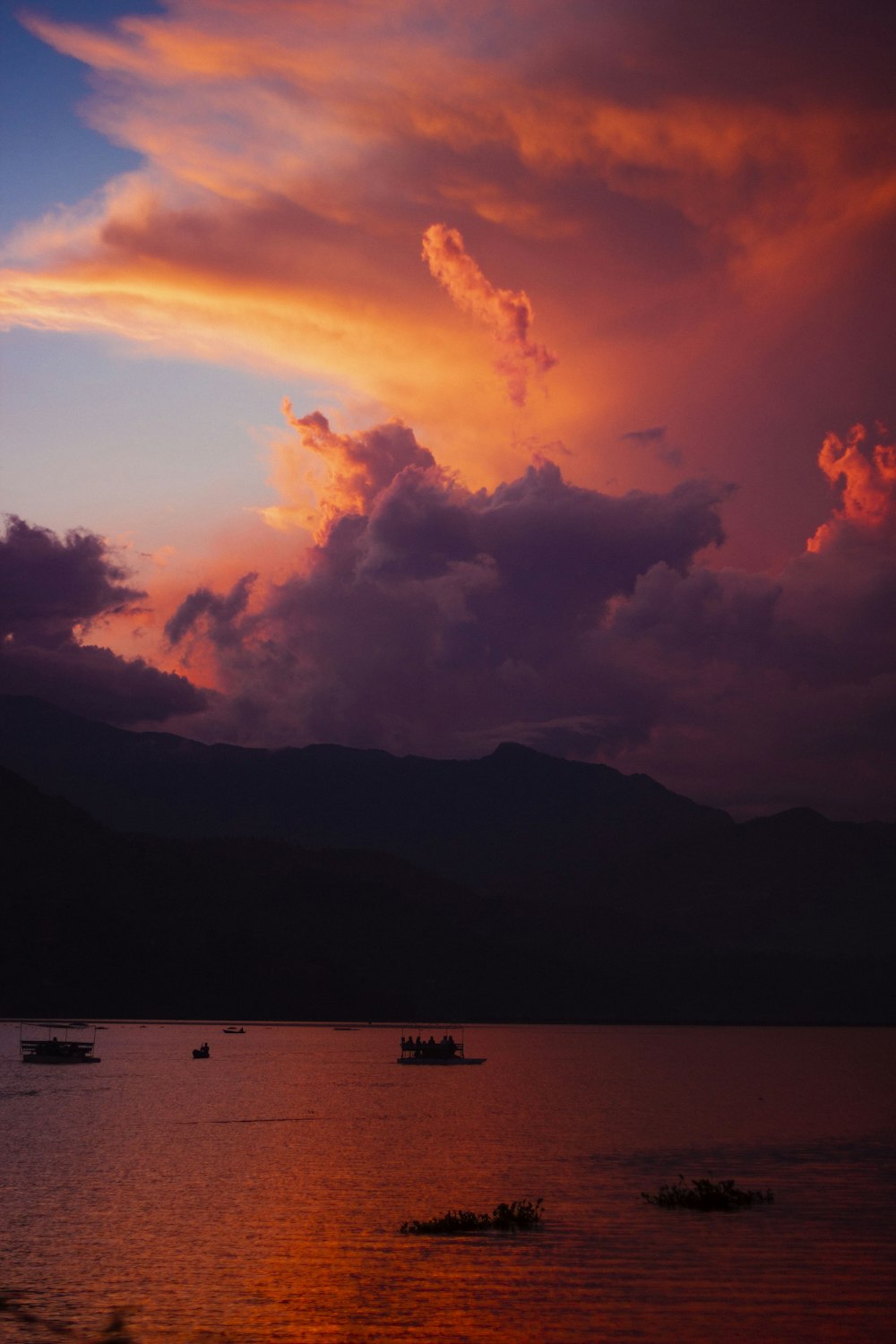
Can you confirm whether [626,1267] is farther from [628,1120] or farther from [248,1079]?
[248,1079]

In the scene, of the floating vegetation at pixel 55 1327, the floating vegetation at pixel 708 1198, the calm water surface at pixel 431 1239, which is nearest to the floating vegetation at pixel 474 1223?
the calm water surface at pixel 431 1239

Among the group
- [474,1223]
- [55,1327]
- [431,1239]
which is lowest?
[431,1239]

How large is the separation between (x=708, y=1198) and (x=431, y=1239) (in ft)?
55.5

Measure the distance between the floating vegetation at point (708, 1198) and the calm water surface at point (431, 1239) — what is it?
58.9 inches

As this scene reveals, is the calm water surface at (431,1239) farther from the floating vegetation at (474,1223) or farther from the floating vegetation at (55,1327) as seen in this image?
the floating vegetation at (474,1223)

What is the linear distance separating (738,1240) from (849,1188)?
24.1m

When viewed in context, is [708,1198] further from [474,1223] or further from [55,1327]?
[55,1327]

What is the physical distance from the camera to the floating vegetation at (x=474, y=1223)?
65.7 m

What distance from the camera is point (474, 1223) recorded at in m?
66.6

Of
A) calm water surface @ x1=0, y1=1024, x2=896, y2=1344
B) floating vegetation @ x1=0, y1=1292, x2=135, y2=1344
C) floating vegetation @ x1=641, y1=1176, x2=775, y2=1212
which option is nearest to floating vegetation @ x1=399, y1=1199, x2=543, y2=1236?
calm water surface @ x1=0, y1=1024, x2=896, y2=1344

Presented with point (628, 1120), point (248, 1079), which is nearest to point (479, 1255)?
point (628, 1120)

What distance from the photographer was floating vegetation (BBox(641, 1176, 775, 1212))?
239 feet

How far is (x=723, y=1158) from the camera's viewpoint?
102 meters

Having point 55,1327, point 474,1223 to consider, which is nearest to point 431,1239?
point 474,1223
